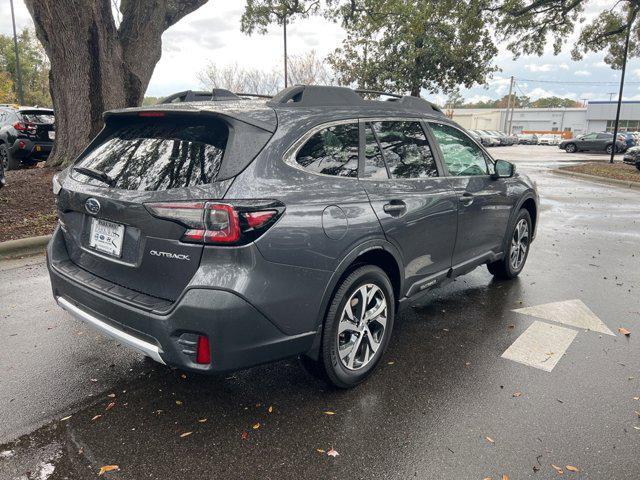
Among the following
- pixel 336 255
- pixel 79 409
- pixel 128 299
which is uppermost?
pixel 336 255

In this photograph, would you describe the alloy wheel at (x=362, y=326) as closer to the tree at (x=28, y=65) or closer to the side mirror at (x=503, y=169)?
the side mirror at (x=503, y=169)

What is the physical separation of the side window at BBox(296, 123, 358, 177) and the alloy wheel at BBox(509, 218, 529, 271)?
281 cm

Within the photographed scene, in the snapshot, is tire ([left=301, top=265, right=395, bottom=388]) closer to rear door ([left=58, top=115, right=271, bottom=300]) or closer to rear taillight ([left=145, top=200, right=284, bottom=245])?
rear taillight ([left=145, top=200, right=284, bottom=245])

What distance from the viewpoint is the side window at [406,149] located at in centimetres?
333

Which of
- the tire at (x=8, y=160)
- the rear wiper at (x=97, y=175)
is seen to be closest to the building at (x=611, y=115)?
the tire at (x=8, y=160)

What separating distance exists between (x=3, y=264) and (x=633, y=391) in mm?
6397

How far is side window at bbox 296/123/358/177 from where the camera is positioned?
277 centimetres

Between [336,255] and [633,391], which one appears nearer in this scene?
[336,255]

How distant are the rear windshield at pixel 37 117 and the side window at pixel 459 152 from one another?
12.0 m

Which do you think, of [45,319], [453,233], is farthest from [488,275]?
[45,319]

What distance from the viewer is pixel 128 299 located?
A: 2551mm

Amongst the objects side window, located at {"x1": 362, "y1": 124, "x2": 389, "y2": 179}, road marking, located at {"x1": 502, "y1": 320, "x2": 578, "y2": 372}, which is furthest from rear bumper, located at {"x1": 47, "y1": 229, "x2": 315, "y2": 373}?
road marking, located at {"x1": 502, "y1": 320, "x2": 578, "y2": 372}

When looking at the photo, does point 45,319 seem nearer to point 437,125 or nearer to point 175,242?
point 175,242

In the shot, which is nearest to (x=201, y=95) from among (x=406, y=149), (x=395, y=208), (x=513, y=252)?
(x=406, y=149)
